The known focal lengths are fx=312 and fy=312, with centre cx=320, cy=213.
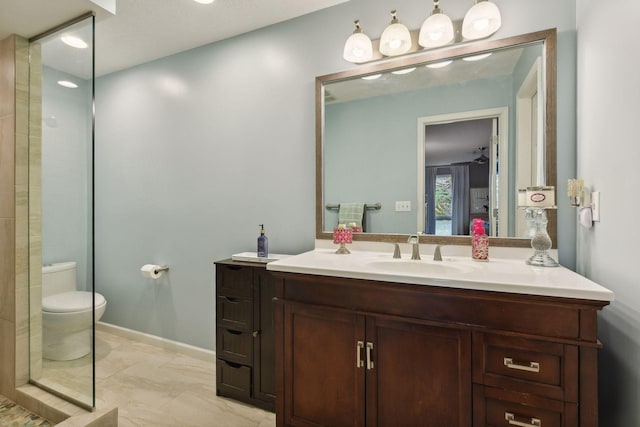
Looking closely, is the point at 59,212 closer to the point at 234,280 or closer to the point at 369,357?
the point at 234,280

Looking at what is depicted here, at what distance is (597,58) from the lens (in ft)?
4.19

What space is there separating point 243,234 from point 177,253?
0.71m

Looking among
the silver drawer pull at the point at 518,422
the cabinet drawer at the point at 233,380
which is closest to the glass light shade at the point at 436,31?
the silver drawer pull at the point at 518,422

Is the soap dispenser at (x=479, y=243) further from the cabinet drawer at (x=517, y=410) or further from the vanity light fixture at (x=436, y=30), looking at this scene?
the vanity light fixture at (x=436, y=30)

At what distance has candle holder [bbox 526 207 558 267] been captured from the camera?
1395mm

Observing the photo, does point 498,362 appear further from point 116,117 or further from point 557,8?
point 116,117

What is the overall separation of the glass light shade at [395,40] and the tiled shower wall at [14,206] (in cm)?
207

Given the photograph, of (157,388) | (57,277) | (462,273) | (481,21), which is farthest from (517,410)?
(57,277)

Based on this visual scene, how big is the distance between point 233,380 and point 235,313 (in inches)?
16.5

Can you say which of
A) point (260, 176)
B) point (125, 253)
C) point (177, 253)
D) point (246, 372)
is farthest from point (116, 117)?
point (246, 372)

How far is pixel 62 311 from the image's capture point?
1.94m

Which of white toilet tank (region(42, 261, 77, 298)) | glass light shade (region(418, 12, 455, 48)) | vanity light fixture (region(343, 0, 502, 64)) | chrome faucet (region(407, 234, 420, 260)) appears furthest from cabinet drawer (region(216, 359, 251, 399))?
glass light shade (region(418, 12, 455, 48))

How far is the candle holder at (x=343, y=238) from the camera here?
185cm

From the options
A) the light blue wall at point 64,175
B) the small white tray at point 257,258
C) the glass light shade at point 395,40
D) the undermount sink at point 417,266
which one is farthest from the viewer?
the small white tray at point 257,258
